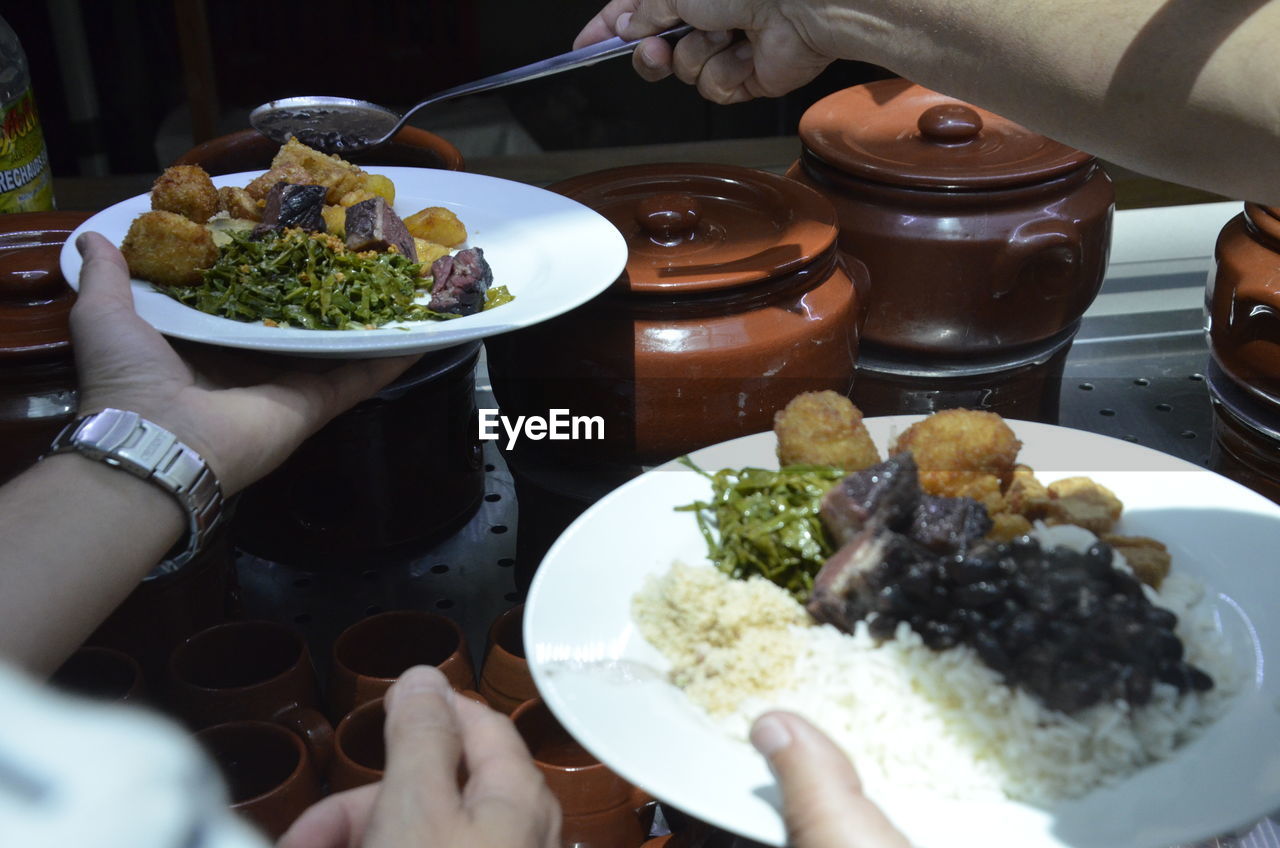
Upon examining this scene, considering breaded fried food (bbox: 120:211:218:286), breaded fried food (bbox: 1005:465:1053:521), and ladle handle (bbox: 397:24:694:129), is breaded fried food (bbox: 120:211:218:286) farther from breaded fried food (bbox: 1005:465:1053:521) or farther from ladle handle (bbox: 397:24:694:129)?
breaded fried food (bbox: 1005:465:1053:521)

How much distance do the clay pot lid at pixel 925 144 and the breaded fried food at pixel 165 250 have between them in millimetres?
694

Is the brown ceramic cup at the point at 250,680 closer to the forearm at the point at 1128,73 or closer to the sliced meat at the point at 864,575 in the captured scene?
the sliced meat at the point at 864,575

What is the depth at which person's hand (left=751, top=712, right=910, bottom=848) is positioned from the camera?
0.63 meters

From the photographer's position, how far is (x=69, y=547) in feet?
2.82

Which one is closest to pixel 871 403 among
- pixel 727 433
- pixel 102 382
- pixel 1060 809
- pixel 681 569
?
pixel 727 433

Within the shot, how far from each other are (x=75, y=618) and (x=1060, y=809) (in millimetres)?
697

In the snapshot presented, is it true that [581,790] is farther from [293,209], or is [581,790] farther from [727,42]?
[727,42]

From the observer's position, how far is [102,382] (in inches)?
38.1

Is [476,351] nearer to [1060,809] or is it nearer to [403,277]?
[403,277]

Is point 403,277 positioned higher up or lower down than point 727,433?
higher up

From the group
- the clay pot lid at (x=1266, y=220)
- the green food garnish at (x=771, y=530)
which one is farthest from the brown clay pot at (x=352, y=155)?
the clay pot lid at (x=1266, y=220)

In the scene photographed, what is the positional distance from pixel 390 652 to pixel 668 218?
19.6 inches

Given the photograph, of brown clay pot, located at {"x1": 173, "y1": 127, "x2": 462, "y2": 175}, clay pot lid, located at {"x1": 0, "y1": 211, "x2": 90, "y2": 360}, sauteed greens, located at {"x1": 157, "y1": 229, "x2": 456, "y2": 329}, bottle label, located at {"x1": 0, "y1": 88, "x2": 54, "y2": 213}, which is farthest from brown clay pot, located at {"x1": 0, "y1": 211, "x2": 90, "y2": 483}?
brown clay pot, located at {"x1": 173, "y1": 127, "x2": 462, "y2": 175}

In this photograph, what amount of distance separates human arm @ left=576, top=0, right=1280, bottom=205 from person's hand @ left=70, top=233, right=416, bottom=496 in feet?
1.97
